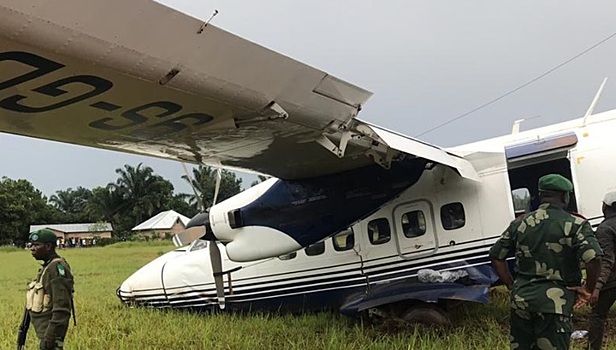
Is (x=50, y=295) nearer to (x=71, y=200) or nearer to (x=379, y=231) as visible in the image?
(x=379, y=231)

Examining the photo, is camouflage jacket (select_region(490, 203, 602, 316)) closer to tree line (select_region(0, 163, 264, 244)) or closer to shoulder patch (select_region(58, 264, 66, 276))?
shoulder patch (select_region(58, 264, 66, 276))

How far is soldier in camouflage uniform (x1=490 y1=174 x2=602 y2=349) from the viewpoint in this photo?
4.69 m

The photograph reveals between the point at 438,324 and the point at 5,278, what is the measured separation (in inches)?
861

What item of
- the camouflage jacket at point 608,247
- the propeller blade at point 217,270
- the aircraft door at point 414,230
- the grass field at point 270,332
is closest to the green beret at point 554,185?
the camouflage jacket at point 608,247

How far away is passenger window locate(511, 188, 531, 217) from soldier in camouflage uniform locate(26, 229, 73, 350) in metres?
5.79

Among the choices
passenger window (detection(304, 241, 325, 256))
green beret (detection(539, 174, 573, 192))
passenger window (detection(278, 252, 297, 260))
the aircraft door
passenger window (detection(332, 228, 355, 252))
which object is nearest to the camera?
green beret (detection(539, 174, 573, 192))

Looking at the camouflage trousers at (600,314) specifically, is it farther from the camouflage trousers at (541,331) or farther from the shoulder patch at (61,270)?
the shoulder patch at (61,270)

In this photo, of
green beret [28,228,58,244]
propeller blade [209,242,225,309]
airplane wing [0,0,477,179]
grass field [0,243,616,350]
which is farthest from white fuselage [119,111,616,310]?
green beret [28,228,58,244]

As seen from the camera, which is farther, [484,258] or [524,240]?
[484,258]

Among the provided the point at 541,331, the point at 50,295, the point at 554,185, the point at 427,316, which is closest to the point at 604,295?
the point at 541,331

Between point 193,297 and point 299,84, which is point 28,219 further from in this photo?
point 299,84

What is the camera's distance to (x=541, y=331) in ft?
15.6

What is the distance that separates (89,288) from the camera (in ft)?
57.9

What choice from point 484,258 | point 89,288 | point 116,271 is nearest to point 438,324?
point 484,258
